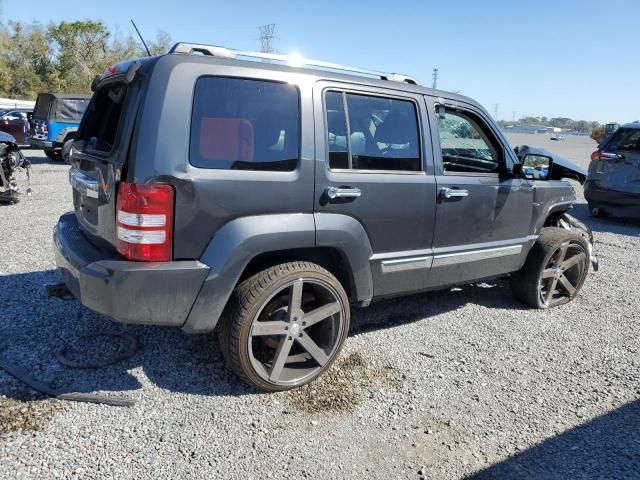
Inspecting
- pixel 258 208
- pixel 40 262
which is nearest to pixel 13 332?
pixel 40 262

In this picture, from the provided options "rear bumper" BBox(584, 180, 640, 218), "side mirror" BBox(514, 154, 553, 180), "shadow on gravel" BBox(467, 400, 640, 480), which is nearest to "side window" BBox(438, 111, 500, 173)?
"side mirror" BBox(514, 154, 553, 180)

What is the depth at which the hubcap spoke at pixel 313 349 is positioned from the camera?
10.00 feet

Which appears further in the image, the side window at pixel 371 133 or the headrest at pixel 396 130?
the headrest at pixel 396 130

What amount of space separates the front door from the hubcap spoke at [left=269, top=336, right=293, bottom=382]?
4.28 feet

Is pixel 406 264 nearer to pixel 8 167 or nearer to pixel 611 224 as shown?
pixel 611 224

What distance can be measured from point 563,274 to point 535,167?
46.1 inches

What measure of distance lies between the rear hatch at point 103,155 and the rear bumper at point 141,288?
0.69 feet

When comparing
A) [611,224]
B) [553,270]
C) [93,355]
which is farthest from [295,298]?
[611,224]

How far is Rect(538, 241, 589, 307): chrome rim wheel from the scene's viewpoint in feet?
15.1

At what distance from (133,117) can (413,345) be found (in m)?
2.55

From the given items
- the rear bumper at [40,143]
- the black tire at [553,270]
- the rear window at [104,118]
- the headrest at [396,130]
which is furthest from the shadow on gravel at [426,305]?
the rear bumper at [40,143]

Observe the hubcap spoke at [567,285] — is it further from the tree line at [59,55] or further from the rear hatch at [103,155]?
the tree line at [59,55]

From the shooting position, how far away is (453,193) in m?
3.56

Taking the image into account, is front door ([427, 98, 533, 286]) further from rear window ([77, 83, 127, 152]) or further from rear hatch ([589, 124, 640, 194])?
rear hatch ([589, 124, 640, 194])
